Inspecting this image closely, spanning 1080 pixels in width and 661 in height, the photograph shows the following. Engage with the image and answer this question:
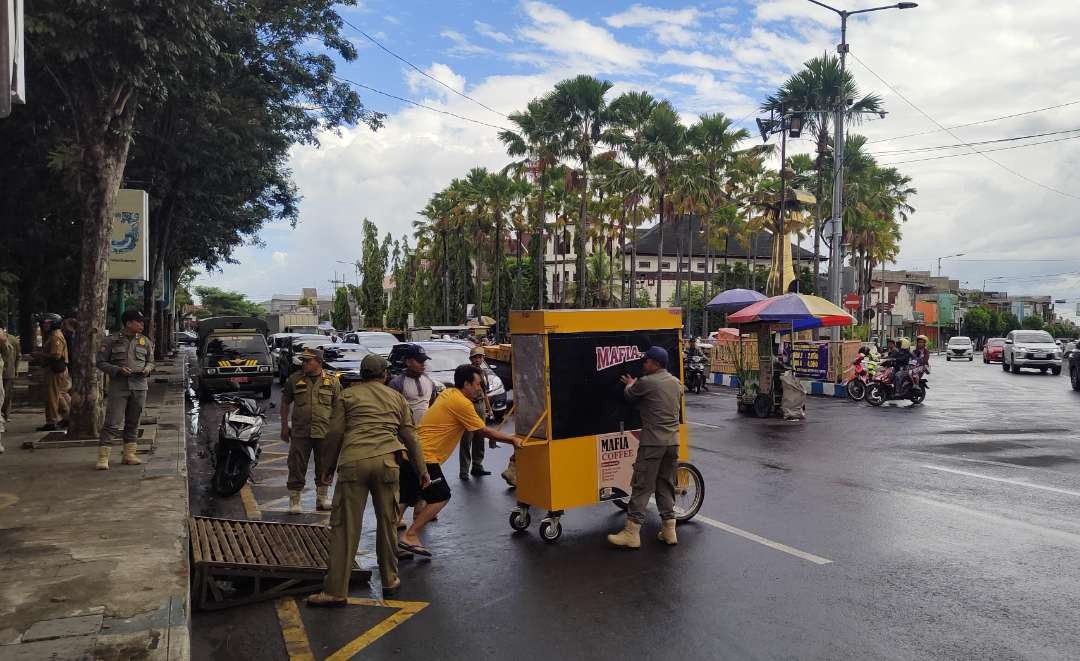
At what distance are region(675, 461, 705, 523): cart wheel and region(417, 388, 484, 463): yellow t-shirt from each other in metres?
2.22

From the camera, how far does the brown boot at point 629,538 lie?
7.28 metres

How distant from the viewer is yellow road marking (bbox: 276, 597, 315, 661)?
5055 millimetres

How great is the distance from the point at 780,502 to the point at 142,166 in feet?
65.3

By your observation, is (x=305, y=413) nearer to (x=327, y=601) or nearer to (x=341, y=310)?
(x=327, y=601)

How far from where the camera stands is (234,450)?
9789 mm

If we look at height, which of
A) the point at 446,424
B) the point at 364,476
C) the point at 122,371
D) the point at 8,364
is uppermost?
the point at 122,371

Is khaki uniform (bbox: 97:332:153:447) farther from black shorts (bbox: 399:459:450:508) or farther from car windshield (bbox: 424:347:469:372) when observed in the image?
car windshield (bbox: 424:347:469:372)

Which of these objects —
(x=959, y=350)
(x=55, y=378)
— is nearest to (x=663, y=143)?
(x=959, y=350)

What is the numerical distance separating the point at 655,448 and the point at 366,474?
8.63 ft

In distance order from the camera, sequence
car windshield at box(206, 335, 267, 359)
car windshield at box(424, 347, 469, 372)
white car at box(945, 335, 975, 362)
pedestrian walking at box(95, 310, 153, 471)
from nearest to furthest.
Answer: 1. pedestrian walking at box(95, 310, 153, 471)
2. car windshield at box(424, 347, 469, 372)
3. car windshield at box(206, 335, 267, 359)
4. white car at box(945, 335, 975, 362)

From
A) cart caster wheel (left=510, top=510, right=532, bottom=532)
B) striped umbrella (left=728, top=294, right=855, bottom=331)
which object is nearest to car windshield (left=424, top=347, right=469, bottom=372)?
striped umbrella (left=728, top=294, right=855, bottom=331)

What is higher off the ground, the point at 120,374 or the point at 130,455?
the point at 120,374

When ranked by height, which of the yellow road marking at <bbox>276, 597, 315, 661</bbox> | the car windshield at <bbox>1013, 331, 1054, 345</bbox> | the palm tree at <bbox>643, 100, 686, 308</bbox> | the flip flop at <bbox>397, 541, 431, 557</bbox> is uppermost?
the palm tree at <bbox>643, 100, 686, 308</bbox>

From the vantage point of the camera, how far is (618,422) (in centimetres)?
801
